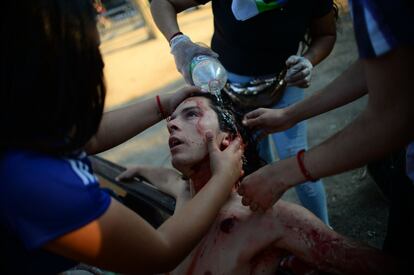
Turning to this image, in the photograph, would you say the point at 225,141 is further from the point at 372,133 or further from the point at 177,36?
the point at 372,133

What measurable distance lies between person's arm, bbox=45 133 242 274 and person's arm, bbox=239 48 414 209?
0.73 ft

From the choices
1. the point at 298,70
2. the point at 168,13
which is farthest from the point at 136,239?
the point at 168,13

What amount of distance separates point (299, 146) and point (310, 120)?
80.3 inches

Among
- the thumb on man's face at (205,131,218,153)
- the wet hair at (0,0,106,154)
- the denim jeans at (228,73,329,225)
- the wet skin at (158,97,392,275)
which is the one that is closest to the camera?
the wet hair at (0,0,106,154)

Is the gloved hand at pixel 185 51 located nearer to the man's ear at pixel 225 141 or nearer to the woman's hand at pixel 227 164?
the man's ear at pixel 225 141

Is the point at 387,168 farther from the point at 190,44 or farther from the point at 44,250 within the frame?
the point at 44,250

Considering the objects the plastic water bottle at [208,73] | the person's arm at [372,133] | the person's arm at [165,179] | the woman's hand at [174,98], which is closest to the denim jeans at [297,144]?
the plastic water bottle at [208,73]

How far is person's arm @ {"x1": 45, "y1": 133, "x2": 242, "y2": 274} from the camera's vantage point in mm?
1088

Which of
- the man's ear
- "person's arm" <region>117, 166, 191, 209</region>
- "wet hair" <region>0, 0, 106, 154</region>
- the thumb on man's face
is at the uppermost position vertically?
"wet hair" <region>0, 0, 106, 154</region>

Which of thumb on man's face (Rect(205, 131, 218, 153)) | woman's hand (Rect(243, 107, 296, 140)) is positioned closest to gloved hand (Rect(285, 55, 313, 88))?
woman's hand (Rect(243, 107, 296, 140))

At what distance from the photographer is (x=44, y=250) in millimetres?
1174

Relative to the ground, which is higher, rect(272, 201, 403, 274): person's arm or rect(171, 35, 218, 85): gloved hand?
rect(171, 35, 218, 85): gloved hand

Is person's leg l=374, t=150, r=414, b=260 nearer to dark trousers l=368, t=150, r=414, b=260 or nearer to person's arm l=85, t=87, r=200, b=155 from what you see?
dark trousers l=368, t=150, r=414, b=260

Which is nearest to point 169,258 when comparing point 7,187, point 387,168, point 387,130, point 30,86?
point 7,187
